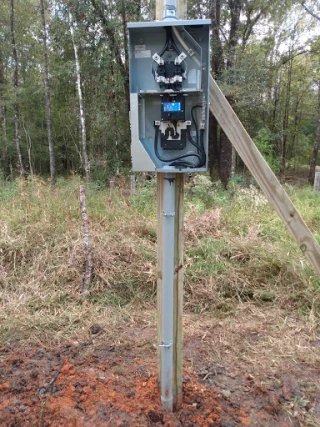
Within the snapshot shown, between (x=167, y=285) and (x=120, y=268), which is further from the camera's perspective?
(x=120, y=268)

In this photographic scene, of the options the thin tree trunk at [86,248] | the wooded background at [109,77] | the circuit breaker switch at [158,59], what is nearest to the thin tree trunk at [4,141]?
the wooded background at [109,77]

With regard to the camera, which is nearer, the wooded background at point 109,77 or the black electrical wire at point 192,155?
the black electrical wire at point 192,155

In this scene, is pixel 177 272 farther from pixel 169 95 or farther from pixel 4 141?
pixel 4 141

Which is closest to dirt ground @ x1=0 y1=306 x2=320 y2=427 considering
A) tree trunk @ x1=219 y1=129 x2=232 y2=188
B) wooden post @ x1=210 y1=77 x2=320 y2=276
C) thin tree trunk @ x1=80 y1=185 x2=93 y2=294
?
thin tree trunk @ x1=80 y1=185 x2=93 y2=294

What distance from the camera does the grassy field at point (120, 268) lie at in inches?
110

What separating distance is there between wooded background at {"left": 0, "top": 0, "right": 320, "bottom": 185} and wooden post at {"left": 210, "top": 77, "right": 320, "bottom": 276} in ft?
19.8

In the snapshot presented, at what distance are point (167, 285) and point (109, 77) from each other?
11.3m

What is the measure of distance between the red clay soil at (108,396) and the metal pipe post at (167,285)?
19 cm

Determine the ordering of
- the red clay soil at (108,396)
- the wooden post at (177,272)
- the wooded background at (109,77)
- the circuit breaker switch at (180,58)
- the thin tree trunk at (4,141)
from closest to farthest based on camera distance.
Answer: the circuit breaker switch at (180,58) → the wooden post at (177,272) → the red clay soil at (108,396) → the wooded background at (109,77) → the thin tree trunk at (4,141)

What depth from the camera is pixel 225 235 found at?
3.71 meters

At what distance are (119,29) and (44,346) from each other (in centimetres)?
1062

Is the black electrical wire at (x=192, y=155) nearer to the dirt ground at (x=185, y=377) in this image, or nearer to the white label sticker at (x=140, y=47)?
the white label sticker at (x=140, y=47)

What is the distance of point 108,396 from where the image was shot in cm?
183

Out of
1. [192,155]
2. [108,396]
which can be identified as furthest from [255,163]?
[108,396]
